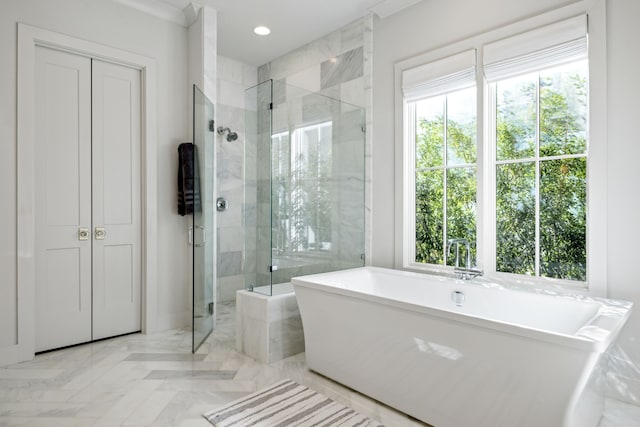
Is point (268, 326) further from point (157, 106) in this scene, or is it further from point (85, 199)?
point (157, 106)

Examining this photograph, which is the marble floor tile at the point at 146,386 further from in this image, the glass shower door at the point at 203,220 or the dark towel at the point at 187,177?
the dark towel at the point at 187,177

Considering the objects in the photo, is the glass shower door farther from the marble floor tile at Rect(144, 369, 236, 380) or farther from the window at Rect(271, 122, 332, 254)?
the window at Rect(271, 122, 332, 254)

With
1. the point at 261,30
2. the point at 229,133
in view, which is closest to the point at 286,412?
the point at 229,133

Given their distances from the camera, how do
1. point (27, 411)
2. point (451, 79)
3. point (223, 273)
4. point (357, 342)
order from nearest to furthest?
point (27, 411), point (357, 342), point (451, 79), point (223, 273)

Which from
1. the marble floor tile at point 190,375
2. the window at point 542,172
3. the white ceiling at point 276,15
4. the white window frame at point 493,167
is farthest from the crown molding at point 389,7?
the marble floor tile at point 190,375

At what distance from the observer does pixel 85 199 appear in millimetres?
3084

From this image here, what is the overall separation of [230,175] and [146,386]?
2328mm

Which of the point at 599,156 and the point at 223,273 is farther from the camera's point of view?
the point at 223,273

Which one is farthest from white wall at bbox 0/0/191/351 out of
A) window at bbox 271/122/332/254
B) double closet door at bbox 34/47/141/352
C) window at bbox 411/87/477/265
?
window at bbox 411/87/477/265

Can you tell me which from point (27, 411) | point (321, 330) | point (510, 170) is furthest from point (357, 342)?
point (27, 411)

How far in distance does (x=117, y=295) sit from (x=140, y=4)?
247 cm

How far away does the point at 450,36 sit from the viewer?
2.95 m

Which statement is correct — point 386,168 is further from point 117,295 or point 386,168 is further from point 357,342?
point 117,295

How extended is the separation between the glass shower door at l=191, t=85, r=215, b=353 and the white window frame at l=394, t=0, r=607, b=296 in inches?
62.5
